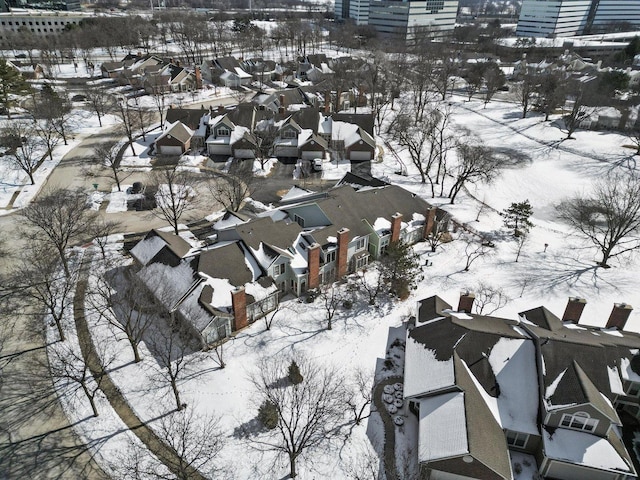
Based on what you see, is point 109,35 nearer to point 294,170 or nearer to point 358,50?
point 358,50

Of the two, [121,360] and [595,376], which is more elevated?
[595,376]

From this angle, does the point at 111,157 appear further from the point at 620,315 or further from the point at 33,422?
the point at 620,315

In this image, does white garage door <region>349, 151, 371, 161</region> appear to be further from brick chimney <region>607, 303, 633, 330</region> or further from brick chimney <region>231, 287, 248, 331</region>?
brick chimney <region>607, 303, 633, 330</region>

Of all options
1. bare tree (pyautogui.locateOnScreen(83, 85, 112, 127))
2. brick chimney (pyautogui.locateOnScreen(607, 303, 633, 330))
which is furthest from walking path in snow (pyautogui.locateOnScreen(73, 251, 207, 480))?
bare tree (pyautogui.locateOnScreen(83, 85, 112, 127))

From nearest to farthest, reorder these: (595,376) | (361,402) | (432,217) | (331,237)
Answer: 1. (595,376)
2. (361,402)
3. (331,237)
4. (432,217)

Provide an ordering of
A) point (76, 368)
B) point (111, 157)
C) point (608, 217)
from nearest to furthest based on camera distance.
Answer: point (76, 368)
point (608, 217)
point (111, 157)

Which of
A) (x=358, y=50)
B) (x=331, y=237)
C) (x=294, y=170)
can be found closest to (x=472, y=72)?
(x=358, y=50)

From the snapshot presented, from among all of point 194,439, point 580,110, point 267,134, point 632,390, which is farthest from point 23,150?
point 580,110
